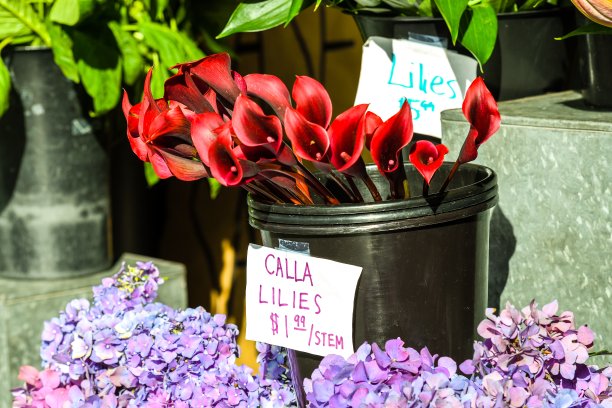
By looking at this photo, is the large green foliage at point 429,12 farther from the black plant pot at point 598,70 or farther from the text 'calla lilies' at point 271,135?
the text 'calla lilies' at point 271,135

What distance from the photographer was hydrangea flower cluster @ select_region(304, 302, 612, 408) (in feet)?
2.43

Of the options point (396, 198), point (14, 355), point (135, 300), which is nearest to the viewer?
point (396, 198)

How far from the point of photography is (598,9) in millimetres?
907

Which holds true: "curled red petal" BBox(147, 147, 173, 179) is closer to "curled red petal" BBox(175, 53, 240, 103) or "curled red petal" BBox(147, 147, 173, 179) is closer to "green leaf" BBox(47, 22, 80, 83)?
"curled red petal" BBox(175, 53, 240, 103)

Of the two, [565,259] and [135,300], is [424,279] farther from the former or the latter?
[135,300]

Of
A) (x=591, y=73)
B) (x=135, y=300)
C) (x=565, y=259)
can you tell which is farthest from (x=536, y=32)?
(x=135, y=300)

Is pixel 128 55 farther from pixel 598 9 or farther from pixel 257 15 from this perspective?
pixel 598 9

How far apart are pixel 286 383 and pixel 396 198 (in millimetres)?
235

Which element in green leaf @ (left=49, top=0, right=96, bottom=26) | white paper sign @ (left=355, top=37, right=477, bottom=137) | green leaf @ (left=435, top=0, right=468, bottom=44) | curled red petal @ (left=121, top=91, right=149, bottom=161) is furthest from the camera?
green leaf @ (left=49, top=0, right=96, bottom=26)

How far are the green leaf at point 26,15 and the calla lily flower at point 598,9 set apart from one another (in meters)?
0.94

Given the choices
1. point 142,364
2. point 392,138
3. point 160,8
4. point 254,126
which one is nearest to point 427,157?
point 392,138

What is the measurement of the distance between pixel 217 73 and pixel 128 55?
0.80 m

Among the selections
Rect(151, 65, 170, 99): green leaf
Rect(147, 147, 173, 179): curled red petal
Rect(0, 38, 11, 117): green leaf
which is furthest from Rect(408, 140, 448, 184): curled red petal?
Rect(0, 38, 11, 117): green leaf

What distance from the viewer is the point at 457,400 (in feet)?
2.40
